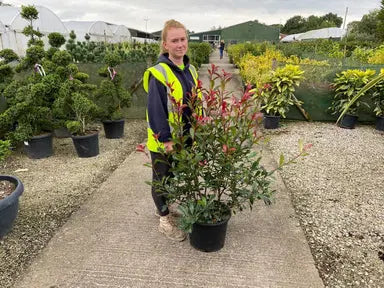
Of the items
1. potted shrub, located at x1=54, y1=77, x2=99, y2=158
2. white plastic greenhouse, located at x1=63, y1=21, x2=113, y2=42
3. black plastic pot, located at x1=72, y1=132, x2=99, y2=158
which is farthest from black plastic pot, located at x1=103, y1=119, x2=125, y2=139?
white plastic greenhouse, located at x1=63, y1=21, x2=113, y2=42

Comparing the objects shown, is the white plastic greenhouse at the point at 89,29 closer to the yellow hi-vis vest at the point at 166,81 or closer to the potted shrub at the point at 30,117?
the potted shrub at the point at 30,117

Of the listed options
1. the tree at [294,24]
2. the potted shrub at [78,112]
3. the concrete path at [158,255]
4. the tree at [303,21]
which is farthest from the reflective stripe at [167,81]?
the tree at [294,24]

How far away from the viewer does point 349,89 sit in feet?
18.8

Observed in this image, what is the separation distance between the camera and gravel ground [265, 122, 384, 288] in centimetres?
226

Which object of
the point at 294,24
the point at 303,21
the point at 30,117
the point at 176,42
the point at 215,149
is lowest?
the point at 30,117

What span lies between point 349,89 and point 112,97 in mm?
4534

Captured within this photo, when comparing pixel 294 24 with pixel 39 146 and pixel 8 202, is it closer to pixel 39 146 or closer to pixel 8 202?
pixel 39 146

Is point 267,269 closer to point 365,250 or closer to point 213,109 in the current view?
point 365,250

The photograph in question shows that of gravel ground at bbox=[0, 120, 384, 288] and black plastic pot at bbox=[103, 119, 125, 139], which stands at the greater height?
black plastic pot at bbox=[103, 119, 125, 139]

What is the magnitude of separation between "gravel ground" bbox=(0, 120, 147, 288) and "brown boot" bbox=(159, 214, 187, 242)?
1.03m

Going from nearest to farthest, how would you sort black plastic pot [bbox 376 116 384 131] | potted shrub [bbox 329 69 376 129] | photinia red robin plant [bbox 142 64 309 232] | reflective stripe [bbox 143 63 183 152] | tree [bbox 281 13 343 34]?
1. photinia red robin plant [bbox 142 64 309 232]
2. reflective stripe [bbox 143 63 183 152]
3. potted shrub [bbox 329 69 376 129]
4. black plastic pot [bbox 376 116 384 131]
5. tree [bbox 281 13 343 34]

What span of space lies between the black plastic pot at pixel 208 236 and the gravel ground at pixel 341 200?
30.5 inches

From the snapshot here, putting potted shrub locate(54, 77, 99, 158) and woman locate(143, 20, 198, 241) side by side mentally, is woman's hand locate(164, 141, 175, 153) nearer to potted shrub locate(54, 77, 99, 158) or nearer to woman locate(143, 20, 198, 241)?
woman locate(143, 20, 198, 241)

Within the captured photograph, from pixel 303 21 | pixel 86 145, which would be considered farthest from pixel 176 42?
pixel 303 21
